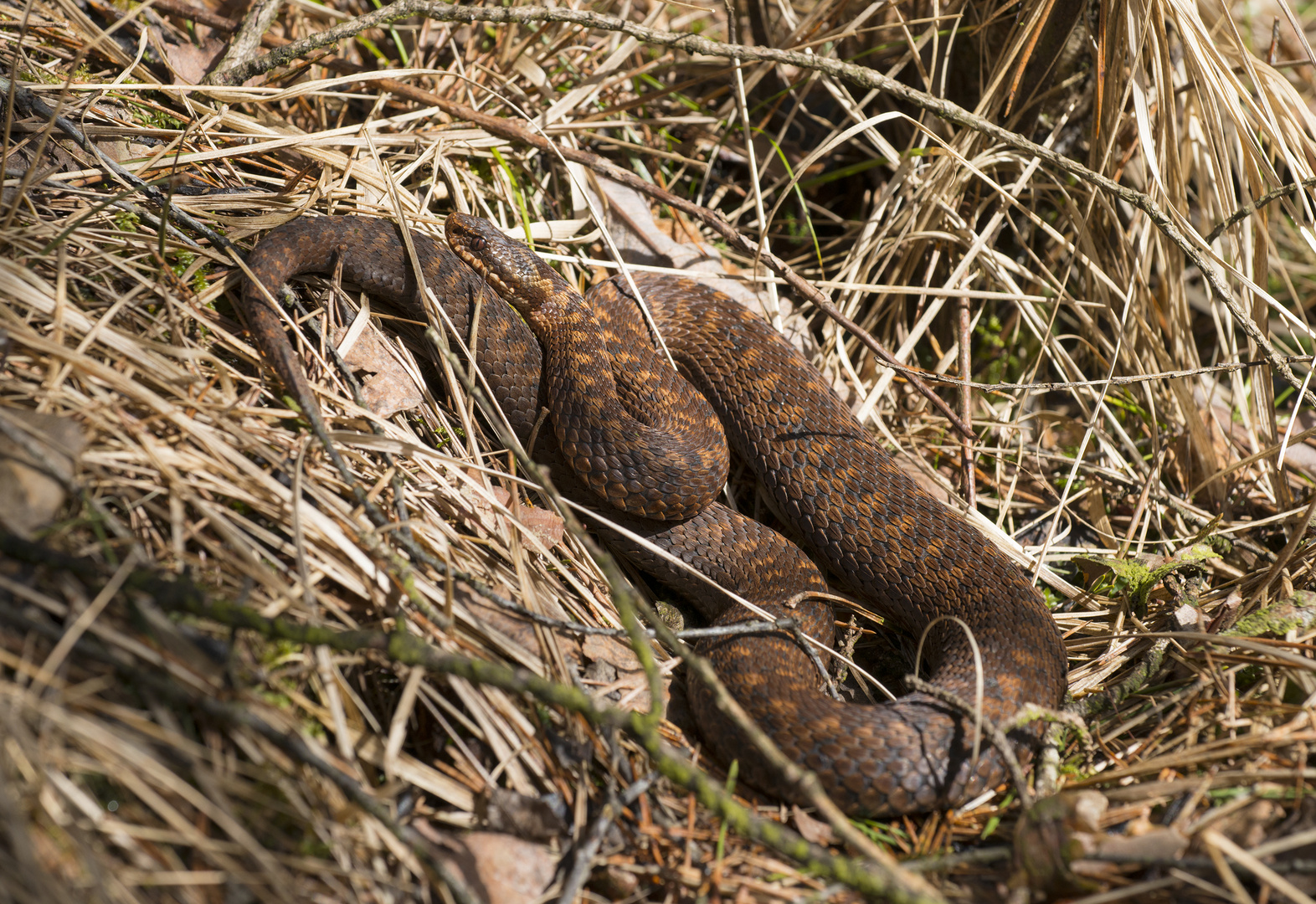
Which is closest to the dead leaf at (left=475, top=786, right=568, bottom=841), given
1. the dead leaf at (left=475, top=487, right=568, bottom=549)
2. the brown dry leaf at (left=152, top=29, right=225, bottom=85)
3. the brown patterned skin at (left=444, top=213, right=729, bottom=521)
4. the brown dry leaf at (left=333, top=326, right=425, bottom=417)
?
the dead leaf at (left=475, top=487, right=568, bottom=549)

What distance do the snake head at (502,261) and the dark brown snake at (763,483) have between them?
0.01m

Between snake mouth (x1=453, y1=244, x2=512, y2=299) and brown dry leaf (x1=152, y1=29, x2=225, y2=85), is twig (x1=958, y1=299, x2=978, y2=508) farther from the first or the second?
brown dry leaf (x1=152, y1=29, x2=225, y2=85)

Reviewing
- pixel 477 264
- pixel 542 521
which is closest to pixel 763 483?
pixel 542 521

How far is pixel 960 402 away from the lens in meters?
5.23

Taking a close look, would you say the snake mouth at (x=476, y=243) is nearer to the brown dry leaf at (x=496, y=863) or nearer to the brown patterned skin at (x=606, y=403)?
the brown patterned skin at (x=606, y=403)

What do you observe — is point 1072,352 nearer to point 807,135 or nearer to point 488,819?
point 807,135

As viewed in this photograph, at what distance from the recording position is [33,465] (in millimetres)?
2455

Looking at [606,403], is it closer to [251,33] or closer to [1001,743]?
[1001,743]

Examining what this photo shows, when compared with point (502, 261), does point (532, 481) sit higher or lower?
lower

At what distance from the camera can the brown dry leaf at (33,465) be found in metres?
2.38

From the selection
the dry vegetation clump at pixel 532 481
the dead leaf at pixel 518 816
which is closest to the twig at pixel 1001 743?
the dry vegetation clump at pixel 532 481

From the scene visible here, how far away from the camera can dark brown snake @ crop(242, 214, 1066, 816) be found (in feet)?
10.9

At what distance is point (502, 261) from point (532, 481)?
1.51 metres

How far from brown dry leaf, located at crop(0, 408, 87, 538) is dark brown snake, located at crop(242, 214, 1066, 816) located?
Result: 77 cm
